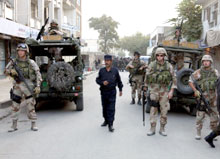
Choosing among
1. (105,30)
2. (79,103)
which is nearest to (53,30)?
(79,103)

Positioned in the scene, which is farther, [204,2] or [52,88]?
[204,2]

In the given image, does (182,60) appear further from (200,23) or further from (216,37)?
(200,23)

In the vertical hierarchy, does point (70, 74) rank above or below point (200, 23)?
below

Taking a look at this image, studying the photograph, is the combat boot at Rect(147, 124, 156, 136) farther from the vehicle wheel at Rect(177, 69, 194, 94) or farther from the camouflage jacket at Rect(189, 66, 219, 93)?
the vehicle wheel at Rect(177, 69, 194, 94)

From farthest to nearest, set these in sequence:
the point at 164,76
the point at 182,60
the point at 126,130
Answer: the point at 182,60
the point at 126,130
the point at 164,76

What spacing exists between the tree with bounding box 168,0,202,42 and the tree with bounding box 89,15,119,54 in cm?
3770

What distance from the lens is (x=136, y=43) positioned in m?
74.8

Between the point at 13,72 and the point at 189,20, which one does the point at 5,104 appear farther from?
the point at 189,20

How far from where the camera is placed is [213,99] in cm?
520

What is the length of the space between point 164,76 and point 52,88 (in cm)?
345

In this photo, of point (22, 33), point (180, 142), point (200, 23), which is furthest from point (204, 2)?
point (180, 142)

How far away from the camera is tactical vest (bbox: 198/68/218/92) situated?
5.17 metres

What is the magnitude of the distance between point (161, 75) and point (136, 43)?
70457 mm

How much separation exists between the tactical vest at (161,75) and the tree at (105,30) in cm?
5400
